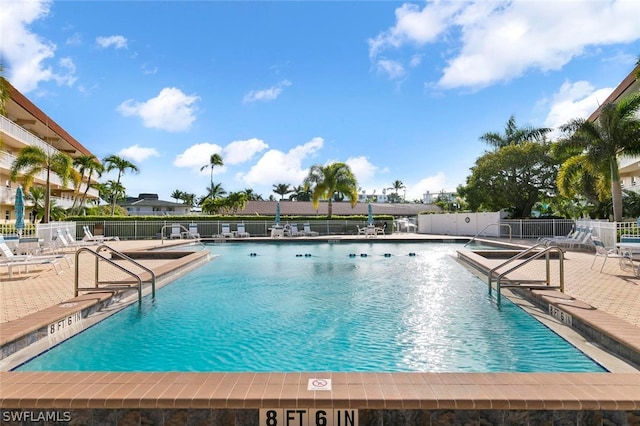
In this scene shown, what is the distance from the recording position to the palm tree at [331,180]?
107 ft

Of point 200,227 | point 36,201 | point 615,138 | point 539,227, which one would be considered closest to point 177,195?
point 36,201

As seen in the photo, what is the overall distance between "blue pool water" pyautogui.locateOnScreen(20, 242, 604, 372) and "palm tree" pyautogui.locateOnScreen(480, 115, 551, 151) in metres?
28.7

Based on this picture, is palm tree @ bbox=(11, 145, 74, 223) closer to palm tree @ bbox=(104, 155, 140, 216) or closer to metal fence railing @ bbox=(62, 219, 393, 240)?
metal fence railing @ bbox=(62, 219, 393, 240)

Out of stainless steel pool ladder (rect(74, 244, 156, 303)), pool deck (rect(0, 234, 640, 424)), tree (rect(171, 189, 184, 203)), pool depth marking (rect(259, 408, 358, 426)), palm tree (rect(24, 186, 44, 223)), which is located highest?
tree (rect(171, 189, 184, 203))

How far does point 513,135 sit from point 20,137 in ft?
126

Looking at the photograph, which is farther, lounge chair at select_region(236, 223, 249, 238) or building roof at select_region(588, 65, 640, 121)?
lounge chair at select_region(236, 223, 249, 238)

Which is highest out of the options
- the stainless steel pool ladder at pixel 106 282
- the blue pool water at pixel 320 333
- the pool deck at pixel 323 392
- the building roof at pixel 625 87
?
the building roof at pixel 625 87

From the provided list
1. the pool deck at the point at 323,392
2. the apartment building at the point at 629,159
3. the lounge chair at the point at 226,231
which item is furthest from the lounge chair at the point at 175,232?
the apartment building at the point at 629,159

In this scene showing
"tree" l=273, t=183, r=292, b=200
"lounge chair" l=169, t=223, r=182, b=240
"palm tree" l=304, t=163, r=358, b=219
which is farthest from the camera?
"tree" l=273, t=183, r=292, b=200

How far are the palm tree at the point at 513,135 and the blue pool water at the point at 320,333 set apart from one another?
28.7 meters

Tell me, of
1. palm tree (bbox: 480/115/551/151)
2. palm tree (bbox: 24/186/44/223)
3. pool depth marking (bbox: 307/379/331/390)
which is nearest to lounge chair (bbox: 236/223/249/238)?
palm tree (bbox: 24/186/44/223)

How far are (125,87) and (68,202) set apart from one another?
29.7 m

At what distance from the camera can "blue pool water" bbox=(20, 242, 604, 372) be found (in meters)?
4.45

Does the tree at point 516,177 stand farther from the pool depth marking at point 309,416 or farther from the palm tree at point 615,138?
the pool depth marking at point 309,416
